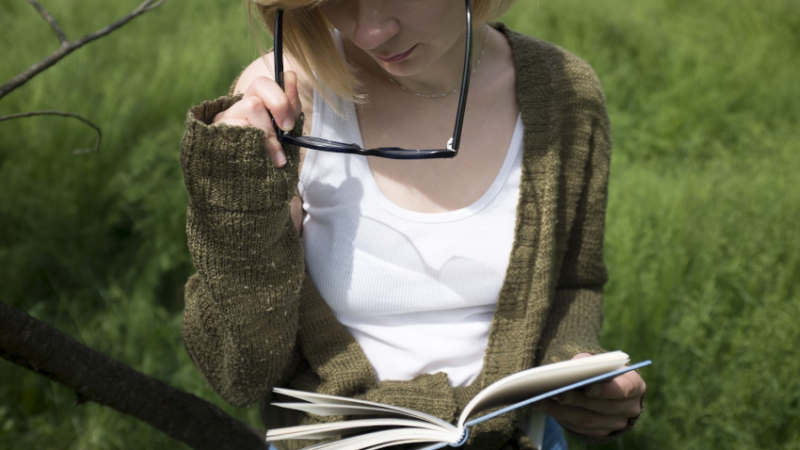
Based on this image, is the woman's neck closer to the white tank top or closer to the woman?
the woman

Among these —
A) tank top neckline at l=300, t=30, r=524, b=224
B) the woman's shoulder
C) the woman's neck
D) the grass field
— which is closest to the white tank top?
tank top neckline at l=300, t=30, r=524, b=224

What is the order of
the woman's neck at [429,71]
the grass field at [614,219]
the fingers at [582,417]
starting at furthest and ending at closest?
the grass field at [614,219]
the woman's neck at [429,71]
the fingers at [582,417]

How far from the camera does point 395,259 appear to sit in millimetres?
1103

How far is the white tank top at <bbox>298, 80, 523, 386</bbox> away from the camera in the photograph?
3.60ft

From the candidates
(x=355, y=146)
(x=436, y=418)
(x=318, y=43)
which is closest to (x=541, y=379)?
(x=436, y=418)

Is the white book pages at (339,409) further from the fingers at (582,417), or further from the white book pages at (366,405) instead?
the fingers at (582,417)

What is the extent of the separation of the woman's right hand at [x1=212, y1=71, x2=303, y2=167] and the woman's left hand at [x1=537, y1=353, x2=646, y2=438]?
600 mm

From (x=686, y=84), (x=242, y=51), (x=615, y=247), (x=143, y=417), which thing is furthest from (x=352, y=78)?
(x=686, y=84)

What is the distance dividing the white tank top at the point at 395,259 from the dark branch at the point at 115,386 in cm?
28

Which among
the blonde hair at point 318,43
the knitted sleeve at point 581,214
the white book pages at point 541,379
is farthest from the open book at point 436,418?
the blonde hair at point 318,43

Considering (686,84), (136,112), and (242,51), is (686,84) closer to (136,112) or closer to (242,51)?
(242,51)

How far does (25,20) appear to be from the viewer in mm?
2736

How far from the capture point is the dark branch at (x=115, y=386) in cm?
90

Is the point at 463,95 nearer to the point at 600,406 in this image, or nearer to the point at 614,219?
the point at 600,406
